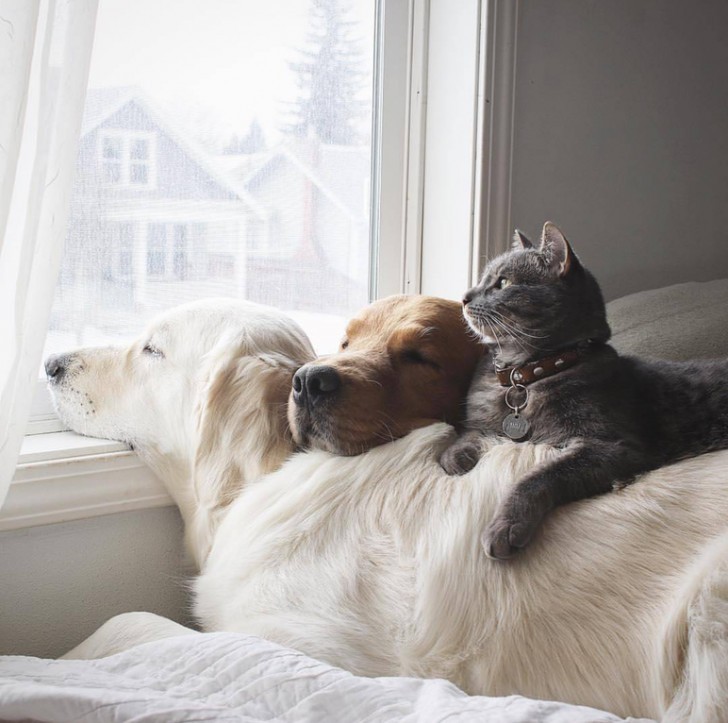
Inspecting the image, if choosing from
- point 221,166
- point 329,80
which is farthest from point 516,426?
point 329,80

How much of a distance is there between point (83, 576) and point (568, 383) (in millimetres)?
850

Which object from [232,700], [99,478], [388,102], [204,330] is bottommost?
[232,700]

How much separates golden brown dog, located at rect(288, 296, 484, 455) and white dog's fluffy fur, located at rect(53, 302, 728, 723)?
4 cm

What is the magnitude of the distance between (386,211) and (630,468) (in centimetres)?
105

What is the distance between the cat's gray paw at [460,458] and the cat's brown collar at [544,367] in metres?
0.12

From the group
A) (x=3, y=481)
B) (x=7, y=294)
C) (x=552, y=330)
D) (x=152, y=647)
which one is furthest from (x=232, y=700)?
(x=552, y=330)

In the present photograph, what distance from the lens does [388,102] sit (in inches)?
73.7

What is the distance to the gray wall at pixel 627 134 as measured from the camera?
6.07 ft

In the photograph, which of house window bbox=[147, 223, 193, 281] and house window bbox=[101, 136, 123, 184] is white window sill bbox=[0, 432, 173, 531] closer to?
house window bbox=[147, 223, 193, 281]

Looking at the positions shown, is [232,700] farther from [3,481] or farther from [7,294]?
[7,294]

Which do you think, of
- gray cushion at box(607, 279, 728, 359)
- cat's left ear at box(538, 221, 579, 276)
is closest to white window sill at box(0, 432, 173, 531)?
cat's left ear at box(538, 221, 579, 276)

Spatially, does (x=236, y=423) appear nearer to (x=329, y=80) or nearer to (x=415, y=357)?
(x=415, y=357)

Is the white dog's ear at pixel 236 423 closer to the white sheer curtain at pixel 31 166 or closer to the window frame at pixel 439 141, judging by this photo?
the white sheer curtain at pixel 31 166

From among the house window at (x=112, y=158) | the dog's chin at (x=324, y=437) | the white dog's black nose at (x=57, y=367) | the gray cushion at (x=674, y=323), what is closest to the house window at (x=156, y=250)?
the house window at (x=112, y=158)
